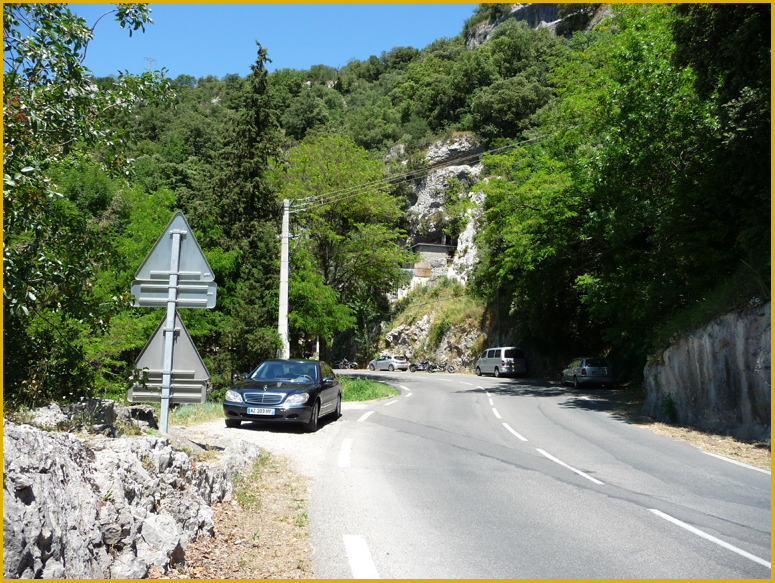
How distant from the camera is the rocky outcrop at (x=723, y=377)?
38.7ft

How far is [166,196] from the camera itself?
25703 millimetres

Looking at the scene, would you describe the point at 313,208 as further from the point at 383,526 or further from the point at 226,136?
the point at 383,526

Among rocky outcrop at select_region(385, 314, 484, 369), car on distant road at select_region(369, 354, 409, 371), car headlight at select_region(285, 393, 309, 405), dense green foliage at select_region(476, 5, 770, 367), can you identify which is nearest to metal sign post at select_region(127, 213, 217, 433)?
car headlight at select_region(285, 393, 309, 405)

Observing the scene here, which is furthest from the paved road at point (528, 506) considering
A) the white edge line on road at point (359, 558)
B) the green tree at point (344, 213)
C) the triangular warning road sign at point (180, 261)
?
the green tree at point (344, 213)

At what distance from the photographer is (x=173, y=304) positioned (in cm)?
684

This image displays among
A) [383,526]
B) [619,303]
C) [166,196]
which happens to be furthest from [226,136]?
[383,526]

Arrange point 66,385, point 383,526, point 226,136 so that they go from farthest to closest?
point 226,136 → point 66,385 → point 383,526

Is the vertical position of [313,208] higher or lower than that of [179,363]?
higher

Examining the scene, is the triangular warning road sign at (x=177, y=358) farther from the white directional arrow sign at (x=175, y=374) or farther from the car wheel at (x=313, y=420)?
Answer: the car wheel at (x=313, y=420)

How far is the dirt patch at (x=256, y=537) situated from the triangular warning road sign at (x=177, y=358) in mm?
1503

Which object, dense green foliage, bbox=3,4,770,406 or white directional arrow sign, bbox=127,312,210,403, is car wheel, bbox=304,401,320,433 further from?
white directional arrow sign, bbox=127,312,210,403

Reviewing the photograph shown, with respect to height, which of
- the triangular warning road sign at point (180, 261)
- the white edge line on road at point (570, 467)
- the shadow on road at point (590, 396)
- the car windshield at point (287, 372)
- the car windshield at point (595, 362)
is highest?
the triangular warning road sign at point (180, 261)

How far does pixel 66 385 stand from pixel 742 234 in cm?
1415

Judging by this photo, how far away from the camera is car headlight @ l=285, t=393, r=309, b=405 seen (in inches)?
463
